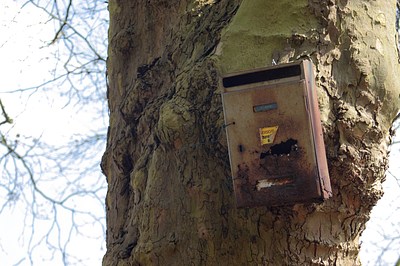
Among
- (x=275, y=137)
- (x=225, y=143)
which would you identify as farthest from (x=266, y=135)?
(x=225, y=143)

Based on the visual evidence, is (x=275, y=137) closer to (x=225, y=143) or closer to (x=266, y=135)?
(x=266, y=135)

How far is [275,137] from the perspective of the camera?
7.41ft

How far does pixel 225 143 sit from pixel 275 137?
9.0 inches

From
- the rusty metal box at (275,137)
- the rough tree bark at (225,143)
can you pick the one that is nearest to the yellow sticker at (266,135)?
the rusty metal box at (275,137)

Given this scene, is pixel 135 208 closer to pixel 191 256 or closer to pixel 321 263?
pixel 191 256

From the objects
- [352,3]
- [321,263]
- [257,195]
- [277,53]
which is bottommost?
[321,263]

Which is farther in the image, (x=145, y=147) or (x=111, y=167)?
(x=111, y=167)

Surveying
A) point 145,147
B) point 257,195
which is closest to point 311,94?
point 257,195

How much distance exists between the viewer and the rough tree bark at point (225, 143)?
7.78ft

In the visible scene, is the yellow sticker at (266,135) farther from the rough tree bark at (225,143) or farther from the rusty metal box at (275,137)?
the rough tree bark at (225,143)

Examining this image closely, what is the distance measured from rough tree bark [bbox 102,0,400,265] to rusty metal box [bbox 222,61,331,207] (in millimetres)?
117

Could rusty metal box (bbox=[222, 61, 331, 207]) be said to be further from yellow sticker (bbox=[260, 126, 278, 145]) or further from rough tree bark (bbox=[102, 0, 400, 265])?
rough tree bark (bbox=[102, 0, 400, 265])

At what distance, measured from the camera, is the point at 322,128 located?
7.81ft

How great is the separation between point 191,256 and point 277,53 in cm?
72
